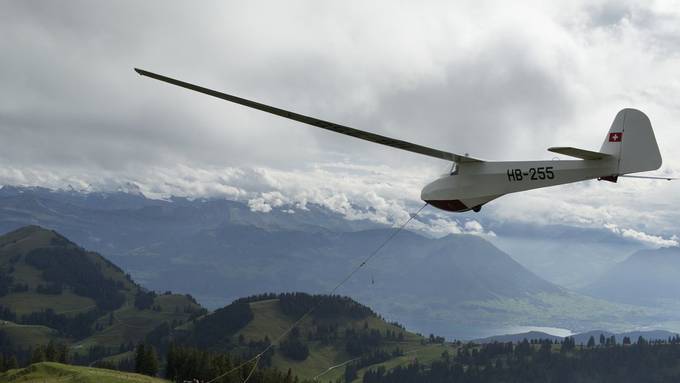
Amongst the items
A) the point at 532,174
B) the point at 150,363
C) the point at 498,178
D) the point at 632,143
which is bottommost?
the point at 150,363

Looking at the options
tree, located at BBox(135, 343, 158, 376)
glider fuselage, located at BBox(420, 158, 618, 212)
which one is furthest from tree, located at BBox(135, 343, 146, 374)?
glider fuselage, located at BBox(420, 158, 618, 212)

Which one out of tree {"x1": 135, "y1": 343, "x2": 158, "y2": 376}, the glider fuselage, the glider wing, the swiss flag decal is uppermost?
the swiss flag decal

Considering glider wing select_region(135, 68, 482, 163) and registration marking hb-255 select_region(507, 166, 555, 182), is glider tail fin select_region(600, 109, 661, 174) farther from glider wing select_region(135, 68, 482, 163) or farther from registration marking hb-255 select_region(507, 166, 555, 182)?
glider wing select_region(135, 68, 482, 163)

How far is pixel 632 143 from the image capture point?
88.8ft

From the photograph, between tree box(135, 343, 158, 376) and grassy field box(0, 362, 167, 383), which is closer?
grassy field box(0, 362, 167, 383)

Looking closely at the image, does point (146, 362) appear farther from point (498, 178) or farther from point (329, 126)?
point (498, 178)

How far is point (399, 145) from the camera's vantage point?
2775 centimetres

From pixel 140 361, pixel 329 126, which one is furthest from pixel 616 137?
pixel 140 361

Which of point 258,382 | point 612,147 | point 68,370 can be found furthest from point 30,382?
point 612,147

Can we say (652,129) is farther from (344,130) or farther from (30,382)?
(30,382)

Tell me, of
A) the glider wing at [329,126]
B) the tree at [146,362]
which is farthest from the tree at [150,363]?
the glider wing at [329,126]

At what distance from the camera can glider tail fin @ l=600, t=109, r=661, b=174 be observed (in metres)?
26.7

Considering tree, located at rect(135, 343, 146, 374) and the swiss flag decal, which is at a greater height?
the swiss flag decal

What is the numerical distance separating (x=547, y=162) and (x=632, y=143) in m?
4.07
